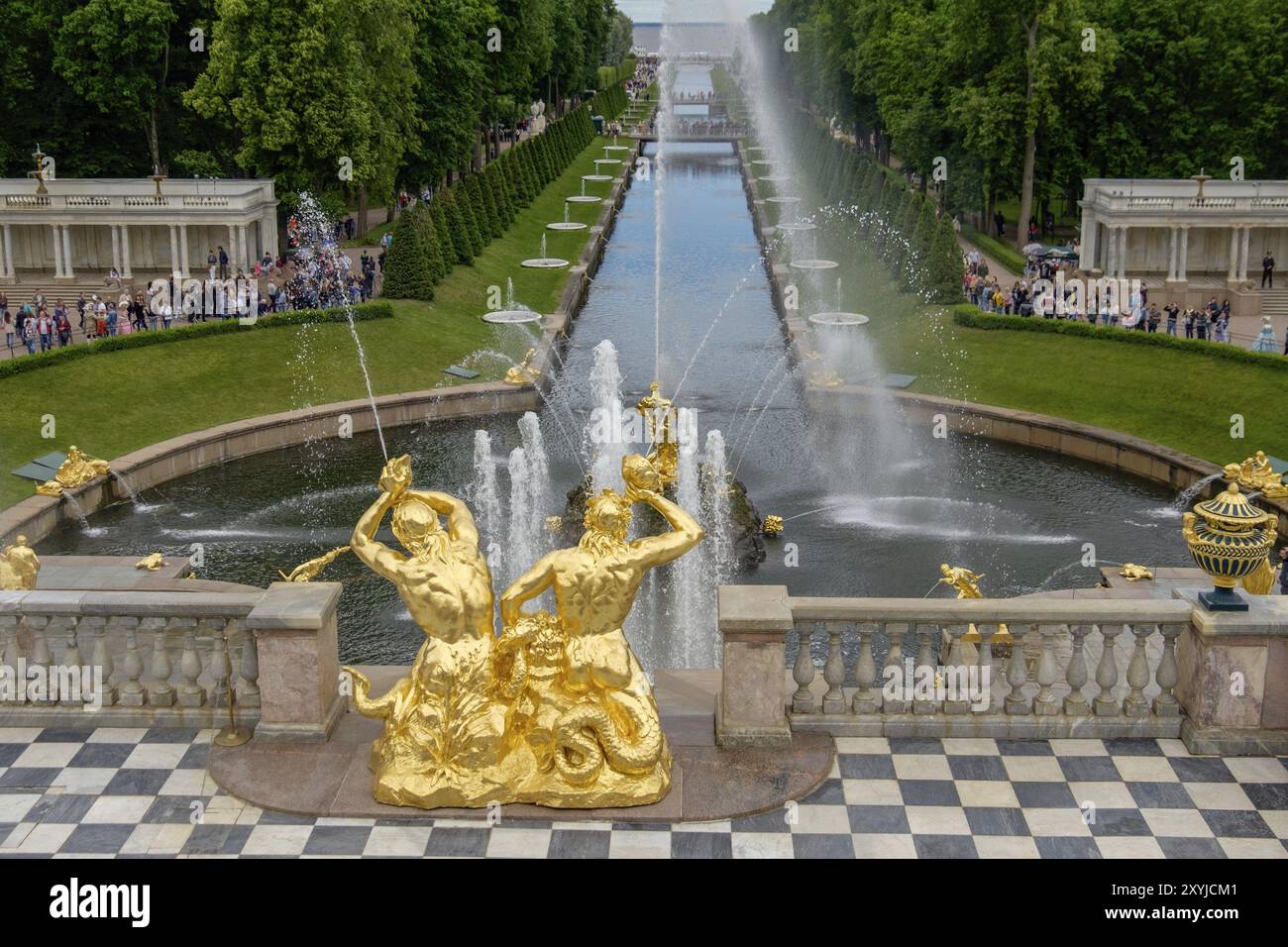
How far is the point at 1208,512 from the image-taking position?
16156 mm

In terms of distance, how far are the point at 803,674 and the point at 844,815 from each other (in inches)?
67.6

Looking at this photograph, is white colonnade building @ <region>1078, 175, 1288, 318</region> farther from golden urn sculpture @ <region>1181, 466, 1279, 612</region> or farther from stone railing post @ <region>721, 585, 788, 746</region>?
stone railing post @ <region>721, 585, 788, 746</region>

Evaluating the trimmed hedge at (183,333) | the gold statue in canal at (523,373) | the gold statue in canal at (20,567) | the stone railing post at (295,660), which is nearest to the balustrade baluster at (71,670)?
the stone railing post at (295,660)

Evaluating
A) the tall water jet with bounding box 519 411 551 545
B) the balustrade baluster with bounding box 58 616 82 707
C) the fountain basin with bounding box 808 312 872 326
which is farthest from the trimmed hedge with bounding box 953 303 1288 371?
the balustrade baluster with bounding box 58 616 82 707

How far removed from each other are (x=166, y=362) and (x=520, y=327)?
14.2m

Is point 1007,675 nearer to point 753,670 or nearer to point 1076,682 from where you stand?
point 1076,682

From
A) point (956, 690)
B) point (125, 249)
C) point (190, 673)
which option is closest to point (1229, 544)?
point (956, 690)

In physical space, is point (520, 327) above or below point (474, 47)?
below

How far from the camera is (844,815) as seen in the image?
49.9 ft

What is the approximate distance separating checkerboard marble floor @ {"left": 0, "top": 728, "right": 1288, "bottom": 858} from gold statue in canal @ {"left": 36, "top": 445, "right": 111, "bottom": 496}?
21694mm

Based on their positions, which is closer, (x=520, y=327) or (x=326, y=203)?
(x=520, y=327)

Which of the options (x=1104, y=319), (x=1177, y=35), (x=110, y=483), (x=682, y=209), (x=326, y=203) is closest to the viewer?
(x=110, y=483)

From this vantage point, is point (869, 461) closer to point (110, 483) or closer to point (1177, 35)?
point (110, 483)
